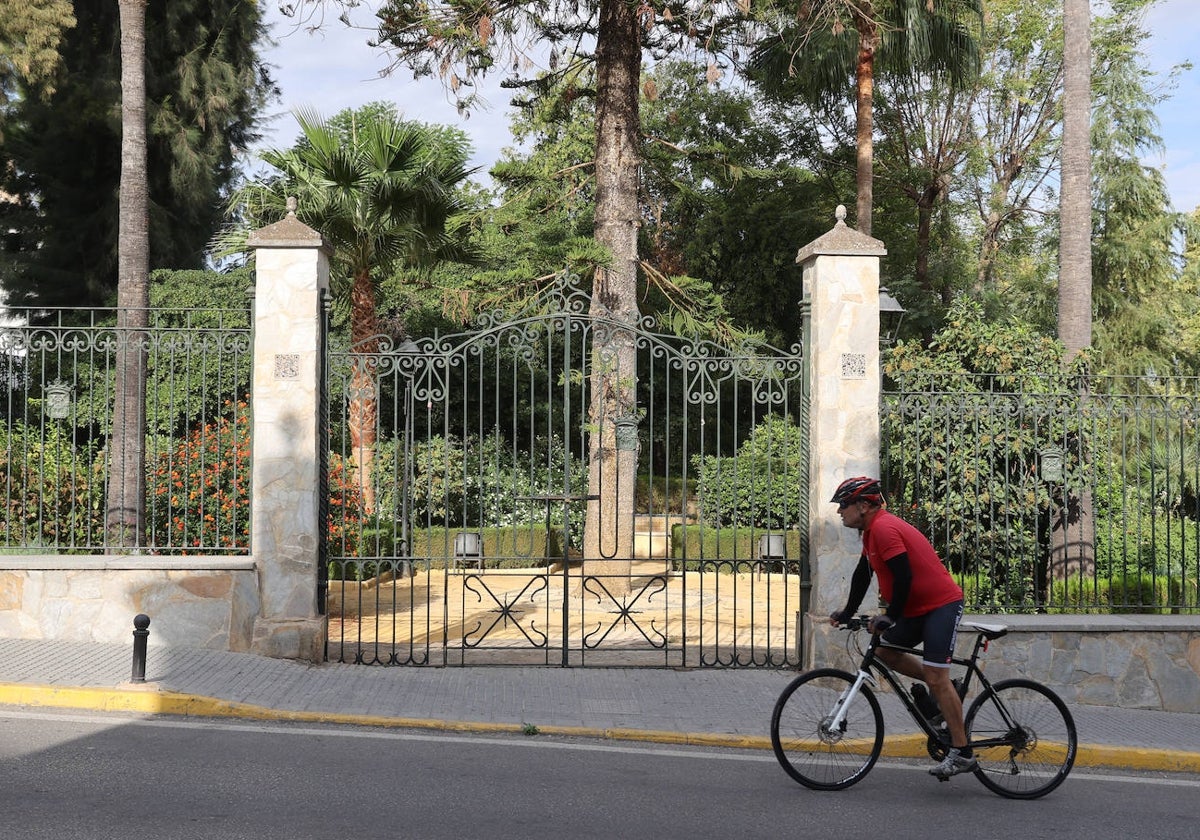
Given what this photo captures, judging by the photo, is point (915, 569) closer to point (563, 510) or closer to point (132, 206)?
point (563, 510)

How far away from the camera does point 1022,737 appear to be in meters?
6.49

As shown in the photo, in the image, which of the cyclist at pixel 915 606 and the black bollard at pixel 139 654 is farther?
the black bollard at pixel 139 654

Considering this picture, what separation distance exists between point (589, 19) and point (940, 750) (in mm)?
14166

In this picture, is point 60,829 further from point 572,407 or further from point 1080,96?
point 572,407

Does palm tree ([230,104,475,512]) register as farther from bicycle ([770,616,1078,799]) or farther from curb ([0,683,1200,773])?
bicycle ([770,616,1078,799])

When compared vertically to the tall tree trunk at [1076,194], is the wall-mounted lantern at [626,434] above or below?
below

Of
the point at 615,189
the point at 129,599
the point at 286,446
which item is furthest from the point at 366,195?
the point at 129,599

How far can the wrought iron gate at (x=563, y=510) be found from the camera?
9.96 metres

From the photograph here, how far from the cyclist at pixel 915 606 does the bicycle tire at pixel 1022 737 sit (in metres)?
0.19

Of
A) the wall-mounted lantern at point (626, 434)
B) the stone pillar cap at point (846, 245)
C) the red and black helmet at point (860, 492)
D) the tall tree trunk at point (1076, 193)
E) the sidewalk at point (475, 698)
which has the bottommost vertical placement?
the sidewalk at point (475, 698)

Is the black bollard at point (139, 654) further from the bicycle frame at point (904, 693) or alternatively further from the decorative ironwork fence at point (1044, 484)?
the decorative ironwork fence at point (1044, 484)

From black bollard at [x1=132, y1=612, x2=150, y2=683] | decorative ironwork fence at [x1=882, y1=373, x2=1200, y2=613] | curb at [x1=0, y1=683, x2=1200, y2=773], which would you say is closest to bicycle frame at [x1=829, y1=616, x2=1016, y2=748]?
curb at [x1=0, y1=683, x2=1200, y2=773]

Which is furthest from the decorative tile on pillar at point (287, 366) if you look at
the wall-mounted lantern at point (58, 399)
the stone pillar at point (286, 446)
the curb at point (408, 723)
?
the curb at point (408, 723)

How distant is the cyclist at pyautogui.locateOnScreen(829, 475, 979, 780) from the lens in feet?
20.6
